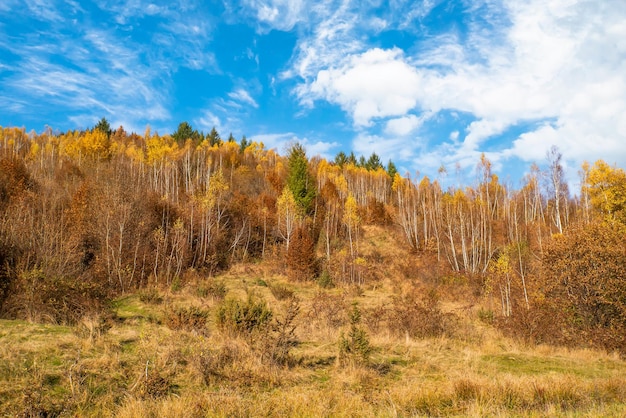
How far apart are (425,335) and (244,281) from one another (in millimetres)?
17890

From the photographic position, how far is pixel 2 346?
7379 millimetres

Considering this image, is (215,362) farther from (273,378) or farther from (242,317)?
(242,317)

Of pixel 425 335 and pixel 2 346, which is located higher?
pixel 2 346

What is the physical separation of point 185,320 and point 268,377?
5205mm

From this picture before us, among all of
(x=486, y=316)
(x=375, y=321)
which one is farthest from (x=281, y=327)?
(x=486, y=316)

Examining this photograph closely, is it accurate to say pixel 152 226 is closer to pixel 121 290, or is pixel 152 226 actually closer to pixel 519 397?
pixel 121 290

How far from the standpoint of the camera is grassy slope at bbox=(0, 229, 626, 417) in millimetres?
6062

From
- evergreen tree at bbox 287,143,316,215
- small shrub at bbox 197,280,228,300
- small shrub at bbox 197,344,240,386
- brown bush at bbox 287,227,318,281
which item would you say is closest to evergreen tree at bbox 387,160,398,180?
evergreen tree at bbox 287,143,316,215

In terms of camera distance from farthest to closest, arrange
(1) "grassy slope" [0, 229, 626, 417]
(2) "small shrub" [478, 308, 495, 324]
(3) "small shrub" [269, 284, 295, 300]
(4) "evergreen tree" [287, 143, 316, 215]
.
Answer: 1. (4) "evergreen tree" [287, 143, 316, 215]
2. (3) "small shrub" [269, 284, 295, 300]
3. (2) "small shrub" [478, 308, 495, 324]
4. (1) "grassy slope" [0, 229, 626, 417]

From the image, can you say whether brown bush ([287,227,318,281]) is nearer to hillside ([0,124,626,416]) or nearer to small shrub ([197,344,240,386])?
hillside ([0,124,626,416])

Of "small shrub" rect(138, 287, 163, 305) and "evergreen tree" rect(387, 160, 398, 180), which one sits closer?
"small shrub" rect(138, 287, 163, 305)

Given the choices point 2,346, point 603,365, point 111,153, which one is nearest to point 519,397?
point 603,365

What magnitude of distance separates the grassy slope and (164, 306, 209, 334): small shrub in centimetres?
66

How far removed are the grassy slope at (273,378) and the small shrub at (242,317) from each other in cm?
74
